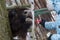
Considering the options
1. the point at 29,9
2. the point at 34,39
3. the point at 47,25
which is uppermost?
the point at 29,9

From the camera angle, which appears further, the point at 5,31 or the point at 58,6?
the point at 5,31

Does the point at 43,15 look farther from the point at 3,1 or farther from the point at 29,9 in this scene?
the point at 3,1

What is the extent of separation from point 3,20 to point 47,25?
38 cm

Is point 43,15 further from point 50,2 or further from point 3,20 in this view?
point 3,20

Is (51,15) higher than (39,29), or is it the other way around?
(51,15)

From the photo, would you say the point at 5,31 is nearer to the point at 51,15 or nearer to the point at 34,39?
the point at 34,39

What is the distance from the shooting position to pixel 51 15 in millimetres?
1504

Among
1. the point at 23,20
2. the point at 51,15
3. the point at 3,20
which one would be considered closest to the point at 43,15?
the point at 51,15

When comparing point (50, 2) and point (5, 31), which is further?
point (5, 31)

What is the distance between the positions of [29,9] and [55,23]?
0.25 meters

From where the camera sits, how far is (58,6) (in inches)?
57.7

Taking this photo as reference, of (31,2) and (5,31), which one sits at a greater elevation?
(31,2)

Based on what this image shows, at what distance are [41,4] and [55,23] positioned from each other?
19cm

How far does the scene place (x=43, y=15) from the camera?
1.52 metres
